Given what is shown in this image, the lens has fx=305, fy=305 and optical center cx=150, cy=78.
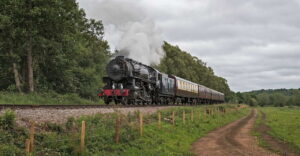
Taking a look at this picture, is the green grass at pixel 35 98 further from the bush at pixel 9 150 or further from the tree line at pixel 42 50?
the bush at pixel 9 150

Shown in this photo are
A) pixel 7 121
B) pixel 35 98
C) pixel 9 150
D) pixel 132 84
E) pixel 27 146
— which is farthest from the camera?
pixel 35 98

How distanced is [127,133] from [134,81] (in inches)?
493

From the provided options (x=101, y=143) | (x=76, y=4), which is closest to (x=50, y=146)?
(x=101, y=143)

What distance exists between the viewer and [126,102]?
26438 mm

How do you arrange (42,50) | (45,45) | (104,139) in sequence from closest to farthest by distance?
(104,139)
(45,45)
(42,50)

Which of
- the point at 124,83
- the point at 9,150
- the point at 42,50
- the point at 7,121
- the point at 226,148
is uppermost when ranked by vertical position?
the point at 42,50

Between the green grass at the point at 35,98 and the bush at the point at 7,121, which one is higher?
the green grass at the point at 35,98

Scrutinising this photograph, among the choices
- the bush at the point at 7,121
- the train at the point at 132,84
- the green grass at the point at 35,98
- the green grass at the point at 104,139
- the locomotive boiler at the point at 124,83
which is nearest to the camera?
the green grass at the point at 104,139

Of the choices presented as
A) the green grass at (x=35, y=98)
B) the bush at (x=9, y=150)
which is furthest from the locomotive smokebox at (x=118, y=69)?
the bush at (x=9, y=150)

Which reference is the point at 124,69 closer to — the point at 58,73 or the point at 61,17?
the point at 61,17

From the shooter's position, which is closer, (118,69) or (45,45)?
(118,69)

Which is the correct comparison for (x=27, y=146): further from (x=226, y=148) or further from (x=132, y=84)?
(x=132, y=84)

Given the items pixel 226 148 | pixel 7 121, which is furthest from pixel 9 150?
pixel 226 148

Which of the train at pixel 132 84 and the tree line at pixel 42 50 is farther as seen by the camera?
the tree line at pixel 42 50
